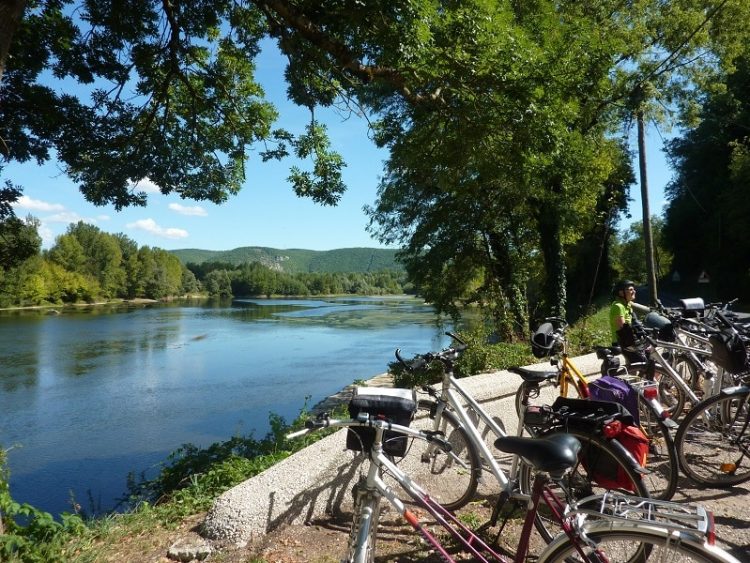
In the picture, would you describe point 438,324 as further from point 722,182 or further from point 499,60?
point 722,182

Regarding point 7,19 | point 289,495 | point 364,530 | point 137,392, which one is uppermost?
point 7,19

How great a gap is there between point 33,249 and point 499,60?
610 centimetres

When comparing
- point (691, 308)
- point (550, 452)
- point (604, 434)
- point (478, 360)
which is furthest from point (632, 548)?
point (478, 360)

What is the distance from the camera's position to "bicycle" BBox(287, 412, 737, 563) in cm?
176

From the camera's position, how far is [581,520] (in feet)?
6.37

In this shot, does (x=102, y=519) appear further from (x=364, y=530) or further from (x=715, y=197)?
(x=715, y=197)

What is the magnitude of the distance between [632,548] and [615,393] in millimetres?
1232

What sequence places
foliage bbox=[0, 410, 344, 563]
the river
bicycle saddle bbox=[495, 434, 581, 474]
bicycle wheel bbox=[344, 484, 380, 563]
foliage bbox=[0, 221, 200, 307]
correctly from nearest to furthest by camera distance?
bicycle saddle bbox=[495, 434, 581, 474], bicycle wheel bbox=[344, 484, 380, 563], foliage bbox=[0, 410, 344, 563], the river, foliage bbox=[0, 221, 200, 307]

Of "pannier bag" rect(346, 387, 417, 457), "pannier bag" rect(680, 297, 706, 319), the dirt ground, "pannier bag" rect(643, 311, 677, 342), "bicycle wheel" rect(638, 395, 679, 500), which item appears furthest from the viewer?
"pannier bag" rect(680, 297, 706, 319)

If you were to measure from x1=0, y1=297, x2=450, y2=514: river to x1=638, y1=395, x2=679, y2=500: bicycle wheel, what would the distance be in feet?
17.5

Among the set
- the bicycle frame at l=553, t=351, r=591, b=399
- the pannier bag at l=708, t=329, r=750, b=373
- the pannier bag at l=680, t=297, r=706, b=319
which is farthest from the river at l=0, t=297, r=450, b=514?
the pannier bag at l=680, t=297, r=706, b=319

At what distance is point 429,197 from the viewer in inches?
627

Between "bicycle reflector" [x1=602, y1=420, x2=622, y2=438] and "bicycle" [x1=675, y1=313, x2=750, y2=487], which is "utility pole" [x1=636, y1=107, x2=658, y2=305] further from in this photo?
"bicycle reflector" [x1=602, y1=420, x2=622, y2=438]

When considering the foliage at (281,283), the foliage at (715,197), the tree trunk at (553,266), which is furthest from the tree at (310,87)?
the foliage at (281,283)
